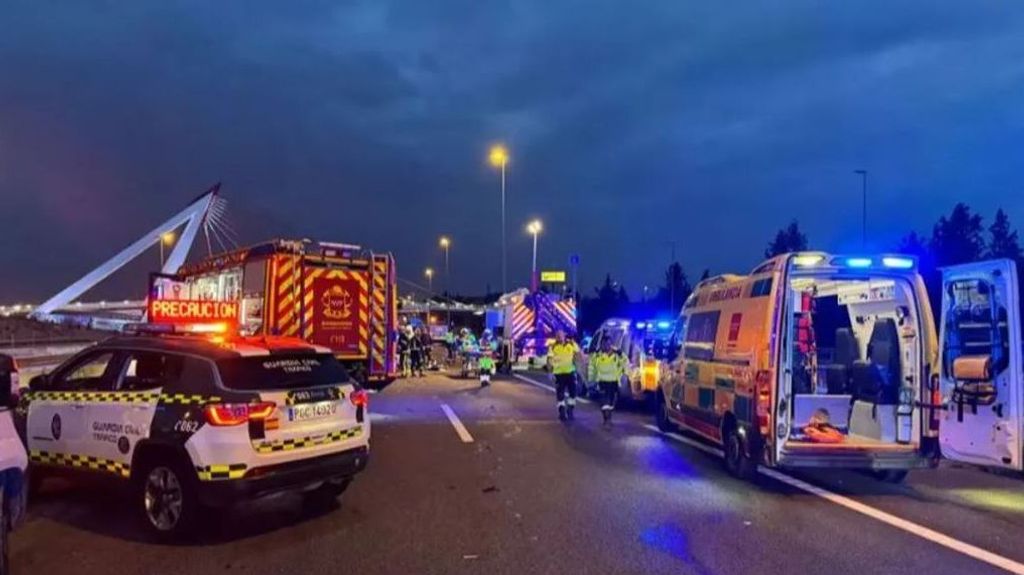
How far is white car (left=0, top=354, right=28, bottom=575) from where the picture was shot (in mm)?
4715

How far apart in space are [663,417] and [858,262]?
496cm

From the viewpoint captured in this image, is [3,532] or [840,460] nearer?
[3,532]

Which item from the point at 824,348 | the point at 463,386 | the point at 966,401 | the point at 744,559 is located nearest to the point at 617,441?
the point at 824,348

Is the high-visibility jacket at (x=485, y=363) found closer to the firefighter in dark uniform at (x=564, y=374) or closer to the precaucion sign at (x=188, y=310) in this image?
the firefighter in dark uniform at (x=564, y=374)

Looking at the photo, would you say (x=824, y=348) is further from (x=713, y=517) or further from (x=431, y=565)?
(x=431, y=565)

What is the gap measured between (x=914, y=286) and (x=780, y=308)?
66.5 inches

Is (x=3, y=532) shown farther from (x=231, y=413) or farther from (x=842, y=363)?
(x=842, y=363)

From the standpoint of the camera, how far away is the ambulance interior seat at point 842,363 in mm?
10070

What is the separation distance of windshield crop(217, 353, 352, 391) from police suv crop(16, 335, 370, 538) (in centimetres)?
1

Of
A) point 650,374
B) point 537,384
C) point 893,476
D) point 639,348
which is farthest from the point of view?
point 537,384

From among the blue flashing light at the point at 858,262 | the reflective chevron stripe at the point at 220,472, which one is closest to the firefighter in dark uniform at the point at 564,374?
the blue flashing light at the point at 858,262

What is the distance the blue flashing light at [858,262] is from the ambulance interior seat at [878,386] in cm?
103

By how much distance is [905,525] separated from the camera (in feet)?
23.5

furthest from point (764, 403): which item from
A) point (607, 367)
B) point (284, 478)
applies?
point (607, 367)
